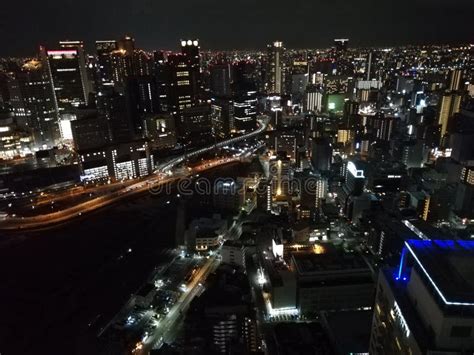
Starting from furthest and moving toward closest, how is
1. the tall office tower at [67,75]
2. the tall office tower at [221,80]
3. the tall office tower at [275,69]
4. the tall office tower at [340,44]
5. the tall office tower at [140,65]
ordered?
the tall office tower at [340,44] < the tall office tower at [275,69] < the tall office tower at [221,80] < the tall office tower at [140,65] < the tall office tower at [67,75]

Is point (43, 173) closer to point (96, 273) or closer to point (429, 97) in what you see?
point (96, 273)

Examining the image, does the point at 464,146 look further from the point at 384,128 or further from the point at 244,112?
the point at 244,112

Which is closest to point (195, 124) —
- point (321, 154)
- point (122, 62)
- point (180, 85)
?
point (180, 85)

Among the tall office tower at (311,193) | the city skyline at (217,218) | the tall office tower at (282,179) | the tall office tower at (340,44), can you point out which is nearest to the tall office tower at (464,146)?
the city skyline at (217,218)

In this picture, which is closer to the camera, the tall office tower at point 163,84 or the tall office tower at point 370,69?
the tall office tower at point 163,84

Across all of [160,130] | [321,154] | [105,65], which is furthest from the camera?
[105,65]

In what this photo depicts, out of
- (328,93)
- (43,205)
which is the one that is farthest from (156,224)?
(328,93)

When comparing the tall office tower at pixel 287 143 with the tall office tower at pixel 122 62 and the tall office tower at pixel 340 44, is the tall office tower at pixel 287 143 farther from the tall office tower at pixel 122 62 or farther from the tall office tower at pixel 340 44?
the tall office tower at pixel 340 44
